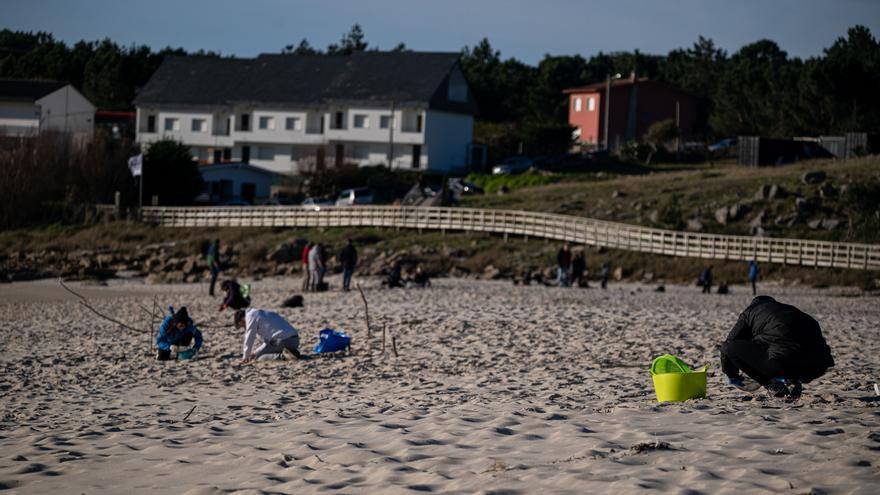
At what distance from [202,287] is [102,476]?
2592cm

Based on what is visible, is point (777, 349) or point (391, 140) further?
point (391, 140)

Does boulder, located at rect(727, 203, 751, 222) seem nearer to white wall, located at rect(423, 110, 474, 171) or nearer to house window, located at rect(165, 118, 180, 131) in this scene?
white wall, located at rect(423, 110, 474, 171)

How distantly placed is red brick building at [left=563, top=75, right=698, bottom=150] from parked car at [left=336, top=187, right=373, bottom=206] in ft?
87.6

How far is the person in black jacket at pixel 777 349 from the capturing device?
397 inches

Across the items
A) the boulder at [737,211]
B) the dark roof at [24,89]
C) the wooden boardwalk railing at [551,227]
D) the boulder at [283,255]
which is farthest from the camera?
the dark roof at [24,89]

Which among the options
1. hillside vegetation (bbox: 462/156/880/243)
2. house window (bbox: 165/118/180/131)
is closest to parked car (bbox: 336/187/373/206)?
hillside vegetation (bbox: 462/156/880/243)

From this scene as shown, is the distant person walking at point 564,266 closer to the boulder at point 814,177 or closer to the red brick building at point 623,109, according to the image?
the boulder at point 814,177

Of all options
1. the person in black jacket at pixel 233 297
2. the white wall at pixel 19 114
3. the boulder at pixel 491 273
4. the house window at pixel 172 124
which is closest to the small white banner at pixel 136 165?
the white wall at pixel 19 114

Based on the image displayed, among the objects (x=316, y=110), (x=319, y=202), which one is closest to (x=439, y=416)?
(x=319, y=202)

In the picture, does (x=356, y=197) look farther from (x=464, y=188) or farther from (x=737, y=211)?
(x=737, y=211)

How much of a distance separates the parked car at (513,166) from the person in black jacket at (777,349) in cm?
5417

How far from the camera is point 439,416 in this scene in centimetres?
1091

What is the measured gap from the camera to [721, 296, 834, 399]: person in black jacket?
10.1 m

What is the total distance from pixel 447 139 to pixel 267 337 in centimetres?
5437
